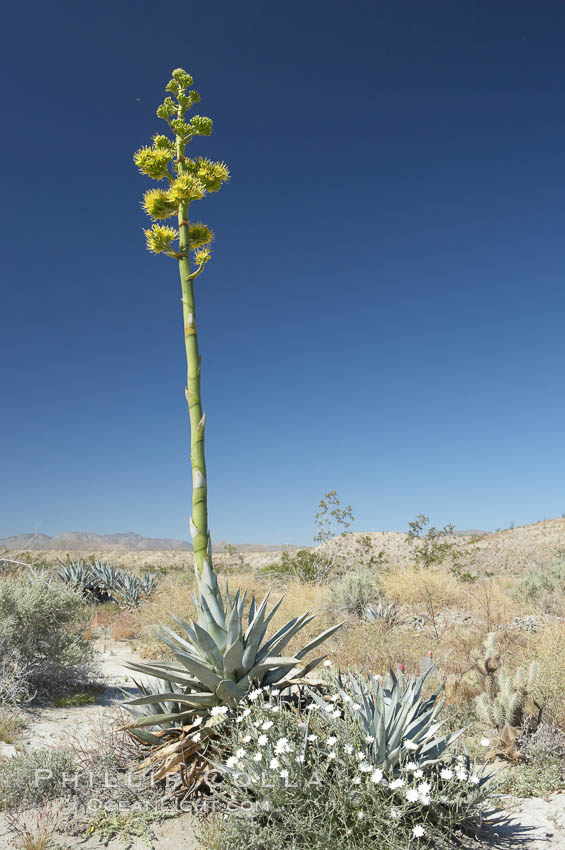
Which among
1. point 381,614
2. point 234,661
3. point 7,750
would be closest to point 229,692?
point 234,661

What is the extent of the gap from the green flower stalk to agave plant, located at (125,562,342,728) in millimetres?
337

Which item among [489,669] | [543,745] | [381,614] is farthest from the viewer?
[381,614]

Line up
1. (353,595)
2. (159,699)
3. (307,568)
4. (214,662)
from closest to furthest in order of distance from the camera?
(159,699), (214,662), (353,595), (307,568)

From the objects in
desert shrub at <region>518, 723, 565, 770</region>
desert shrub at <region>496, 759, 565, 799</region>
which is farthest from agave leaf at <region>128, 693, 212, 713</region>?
desert shrub at <region>518, 723, 565, 770</region>

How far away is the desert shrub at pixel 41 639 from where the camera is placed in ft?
19.3

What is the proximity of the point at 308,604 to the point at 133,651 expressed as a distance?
13.2ft

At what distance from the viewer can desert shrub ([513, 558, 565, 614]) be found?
9.77m

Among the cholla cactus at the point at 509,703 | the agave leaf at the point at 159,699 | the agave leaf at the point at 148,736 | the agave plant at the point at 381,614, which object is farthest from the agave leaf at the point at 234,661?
the agave plant at the point at 381,614

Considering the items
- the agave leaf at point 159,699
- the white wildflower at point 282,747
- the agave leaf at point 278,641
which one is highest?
the agave leaf at point 278,641

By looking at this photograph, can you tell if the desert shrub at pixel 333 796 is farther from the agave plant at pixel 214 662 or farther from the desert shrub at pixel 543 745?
the desert shrub at pixel 543 745

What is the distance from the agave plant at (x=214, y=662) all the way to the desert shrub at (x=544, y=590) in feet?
25.8

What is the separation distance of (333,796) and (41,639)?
16.7ft

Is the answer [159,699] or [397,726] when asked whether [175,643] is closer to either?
[159,699]

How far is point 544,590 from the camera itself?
10.7m
